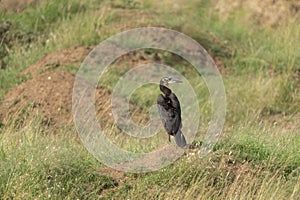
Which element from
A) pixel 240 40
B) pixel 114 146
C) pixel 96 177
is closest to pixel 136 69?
pixel 240 40

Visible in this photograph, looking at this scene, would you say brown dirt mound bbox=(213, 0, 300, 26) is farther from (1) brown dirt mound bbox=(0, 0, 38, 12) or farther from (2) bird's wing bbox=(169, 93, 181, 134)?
(2) bird's wing bbox=(169, 93, 181, 134)

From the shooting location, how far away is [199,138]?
7.67 meters

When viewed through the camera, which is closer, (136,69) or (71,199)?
(71,199)

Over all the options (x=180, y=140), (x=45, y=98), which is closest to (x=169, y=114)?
(x=180, y=140)

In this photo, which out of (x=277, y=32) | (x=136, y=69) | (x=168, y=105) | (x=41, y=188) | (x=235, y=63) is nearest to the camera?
(x=41, y=188)

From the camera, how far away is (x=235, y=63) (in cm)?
1234

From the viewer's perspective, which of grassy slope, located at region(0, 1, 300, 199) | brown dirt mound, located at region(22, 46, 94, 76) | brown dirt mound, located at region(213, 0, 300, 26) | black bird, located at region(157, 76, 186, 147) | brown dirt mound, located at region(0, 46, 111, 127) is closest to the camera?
grassy slope, located at region(0, 1, 300, 199)

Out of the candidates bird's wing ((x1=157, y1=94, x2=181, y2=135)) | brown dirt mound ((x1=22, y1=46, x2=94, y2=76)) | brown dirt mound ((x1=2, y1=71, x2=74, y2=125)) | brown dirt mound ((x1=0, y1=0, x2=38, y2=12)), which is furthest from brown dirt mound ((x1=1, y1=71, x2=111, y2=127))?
brown dirt mound ((x1=0, y1=0, x2=38, y2=12))

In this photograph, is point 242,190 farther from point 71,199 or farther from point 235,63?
point 235,63

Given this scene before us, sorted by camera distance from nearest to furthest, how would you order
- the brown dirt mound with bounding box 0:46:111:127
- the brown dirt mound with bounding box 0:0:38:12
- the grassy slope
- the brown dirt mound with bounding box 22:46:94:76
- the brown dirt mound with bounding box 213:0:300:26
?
the grassy slope < the brown dirt mound with bounding box 0:46:111:127 < the brown dirt mound with bounding box 22:46:94:76 < the brown dirt mound with bounding box 0:0:38:12 < the brown dirt mound with bounding box 213:0:300:26

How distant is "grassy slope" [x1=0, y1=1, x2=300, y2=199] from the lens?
20.7 feet

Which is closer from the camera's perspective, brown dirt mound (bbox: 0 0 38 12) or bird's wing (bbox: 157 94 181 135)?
bird's wing (bbox: 157 94 181 135)

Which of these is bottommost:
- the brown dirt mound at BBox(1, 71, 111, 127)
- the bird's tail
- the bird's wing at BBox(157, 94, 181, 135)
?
the brown dirt mound at BBox(1, 71, 111, 127)

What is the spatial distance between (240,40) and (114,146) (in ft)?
22.1
